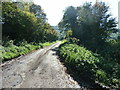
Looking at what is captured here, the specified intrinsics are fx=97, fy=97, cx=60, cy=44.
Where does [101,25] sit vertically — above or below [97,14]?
below

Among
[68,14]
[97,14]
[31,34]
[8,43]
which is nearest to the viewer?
[8,43]

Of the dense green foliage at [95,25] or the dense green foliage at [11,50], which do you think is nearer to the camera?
the dense green foliage at [11,50]

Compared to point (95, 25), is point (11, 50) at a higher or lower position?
lower

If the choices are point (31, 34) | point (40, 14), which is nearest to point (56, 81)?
point (31, 34)

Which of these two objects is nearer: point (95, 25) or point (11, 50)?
point (11, 50)

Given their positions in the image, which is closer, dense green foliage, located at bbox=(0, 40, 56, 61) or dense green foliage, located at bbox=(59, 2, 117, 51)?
dense green foliage, located at bbox=(0, 40, 56, 61)

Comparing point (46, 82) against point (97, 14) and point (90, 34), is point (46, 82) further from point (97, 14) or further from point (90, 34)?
point (97, 14)

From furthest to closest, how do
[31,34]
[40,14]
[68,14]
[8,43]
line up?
[40,14] → [68,14] → [31,34] → [8,43]

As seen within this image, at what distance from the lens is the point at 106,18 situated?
84.0ft

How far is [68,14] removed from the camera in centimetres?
3095

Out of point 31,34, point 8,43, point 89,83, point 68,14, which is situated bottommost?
point 89,83

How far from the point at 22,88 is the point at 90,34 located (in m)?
23.9

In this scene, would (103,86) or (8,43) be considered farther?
→ (8,43)

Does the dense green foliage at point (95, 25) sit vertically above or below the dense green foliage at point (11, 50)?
above
